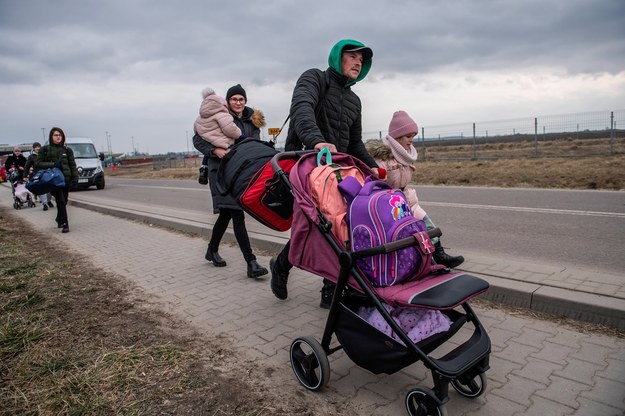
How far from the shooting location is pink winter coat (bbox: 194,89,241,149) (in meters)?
4.50

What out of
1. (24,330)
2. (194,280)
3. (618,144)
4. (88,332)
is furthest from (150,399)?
(618,144)

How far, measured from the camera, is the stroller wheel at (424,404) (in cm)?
211

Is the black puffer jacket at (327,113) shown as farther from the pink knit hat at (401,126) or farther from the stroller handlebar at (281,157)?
the pink knit hat at (401,126)

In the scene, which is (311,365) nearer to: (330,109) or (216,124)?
(330,109)

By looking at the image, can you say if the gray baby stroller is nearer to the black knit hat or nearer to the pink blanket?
the black knit hat

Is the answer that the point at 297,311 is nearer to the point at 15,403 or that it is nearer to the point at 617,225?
the point at 15,403

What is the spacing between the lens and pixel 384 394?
102 inches

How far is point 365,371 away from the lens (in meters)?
2.86

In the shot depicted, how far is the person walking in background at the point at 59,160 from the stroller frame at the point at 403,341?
23.3ft

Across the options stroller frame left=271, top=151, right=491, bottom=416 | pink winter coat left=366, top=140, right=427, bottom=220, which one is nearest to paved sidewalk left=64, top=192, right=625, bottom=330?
pink winter coat left=366, top=140, right=427, bottom=220

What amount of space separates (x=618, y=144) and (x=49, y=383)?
68.5 ft

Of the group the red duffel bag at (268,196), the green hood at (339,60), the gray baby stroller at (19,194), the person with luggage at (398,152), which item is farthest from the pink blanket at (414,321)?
the gray baby stroller at (19,194)

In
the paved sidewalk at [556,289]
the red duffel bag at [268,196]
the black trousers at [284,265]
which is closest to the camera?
the red duffel bag at [268,196]

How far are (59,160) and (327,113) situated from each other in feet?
21.4
